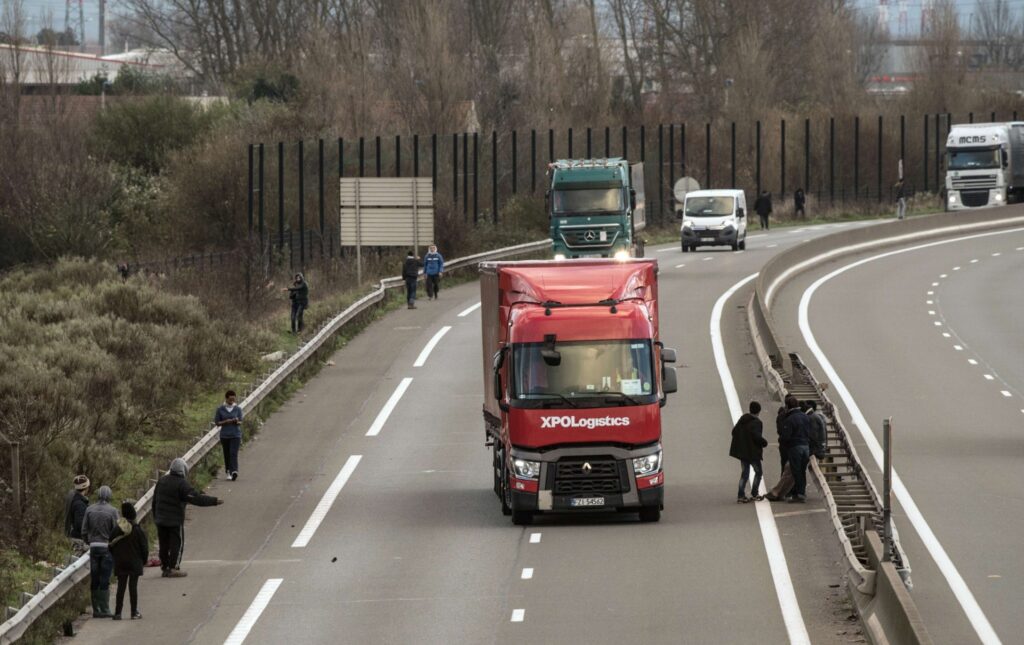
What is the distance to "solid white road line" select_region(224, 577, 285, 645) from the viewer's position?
59.4 feet

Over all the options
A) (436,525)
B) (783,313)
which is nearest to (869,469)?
(436,525)

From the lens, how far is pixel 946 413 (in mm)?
33562

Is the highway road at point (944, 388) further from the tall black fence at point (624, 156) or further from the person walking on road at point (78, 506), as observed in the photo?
the tall black fence at point (624, 156)

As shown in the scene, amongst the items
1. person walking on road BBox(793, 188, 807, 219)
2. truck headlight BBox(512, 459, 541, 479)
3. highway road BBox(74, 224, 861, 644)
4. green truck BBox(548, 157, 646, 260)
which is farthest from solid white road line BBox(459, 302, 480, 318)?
person walking on road BBox(793, 188, 807, 219)

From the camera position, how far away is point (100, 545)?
19.1 meters

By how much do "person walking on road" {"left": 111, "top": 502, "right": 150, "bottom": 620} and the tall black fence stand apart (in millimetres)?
41855

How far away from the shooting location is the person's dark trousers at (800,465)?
81.3 ft

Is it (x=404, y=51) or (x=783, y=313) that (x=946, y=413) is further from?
(x=404, y=51)

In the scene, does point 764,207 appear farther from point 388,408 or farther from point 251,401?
point 251,401

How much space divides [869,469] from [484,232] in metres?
37.6

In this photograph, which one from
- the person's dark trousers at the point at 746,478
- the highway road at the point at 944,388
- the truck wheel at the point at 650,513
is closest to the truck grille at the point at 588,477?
the truck wheel at the point at 650,513

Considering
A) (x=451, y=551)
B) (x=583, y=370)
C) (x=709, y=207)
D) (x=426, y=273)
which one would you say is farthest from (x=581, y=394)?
(x=709, y=207)

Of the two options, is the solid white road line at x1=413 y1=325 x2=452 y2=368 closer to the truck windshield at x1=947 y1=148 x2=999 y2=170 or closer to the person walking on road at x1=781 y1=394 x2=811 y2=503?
the person walking on road at x1=781 y1=394 x2=811 y2=503

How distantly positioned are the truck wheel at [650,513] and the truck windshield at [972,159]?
60.2 meters
